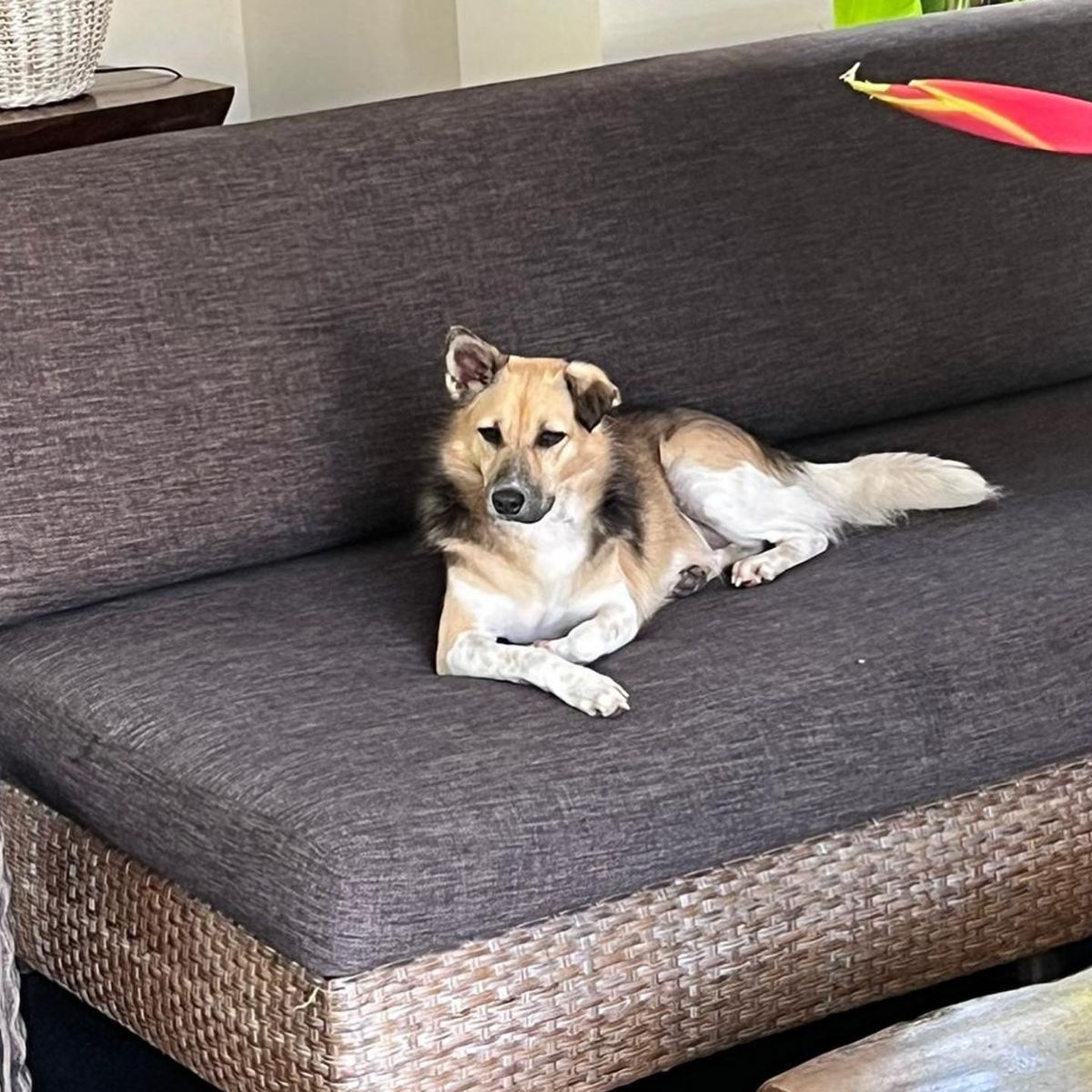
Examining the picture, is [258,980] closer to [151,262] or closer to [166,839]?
[166,839]

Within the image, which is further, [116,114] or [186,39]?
[186,39]

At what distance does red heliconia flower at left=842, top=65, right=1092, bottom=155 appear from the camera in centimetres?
76

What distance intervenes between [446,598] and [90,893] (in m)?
0.51

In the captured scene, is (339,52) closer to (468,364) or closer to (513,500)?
(468,364)

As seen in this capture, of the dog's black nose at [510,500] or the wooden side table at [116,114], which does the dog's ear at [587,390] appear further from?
the wooden side table at [116,114]

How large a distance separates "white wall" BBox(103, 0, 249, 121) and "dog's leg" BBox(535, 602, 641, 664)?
222 cm

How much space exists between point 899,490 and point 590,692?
0.69 metres

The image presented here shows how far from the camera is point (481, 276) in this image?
2.62 metres

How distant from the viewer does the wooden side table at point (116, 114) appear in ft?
10.1

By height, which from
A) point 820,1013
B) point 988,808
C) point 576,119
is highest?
point 576,119

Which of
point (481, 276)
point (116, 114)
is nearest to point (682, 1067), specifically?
point (481, 276)

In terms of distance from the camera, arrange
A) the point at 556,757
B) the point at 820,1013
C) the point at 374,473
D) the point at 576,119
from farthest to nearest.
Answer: the point at 576,119 < the point at 374,473 < the point at 820,1013 < the point at 556,757

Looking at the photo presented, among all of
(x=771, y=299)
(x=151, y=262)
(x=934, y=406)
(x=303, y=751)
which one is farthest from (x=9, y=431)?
(x=934, y=406)

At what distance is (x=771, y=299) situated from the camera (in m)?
2.83
